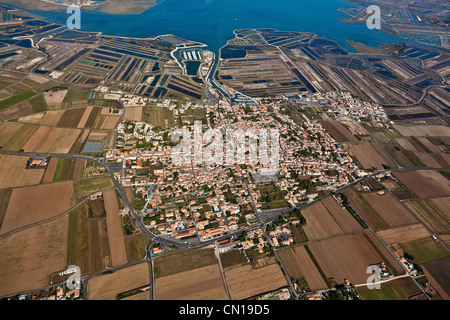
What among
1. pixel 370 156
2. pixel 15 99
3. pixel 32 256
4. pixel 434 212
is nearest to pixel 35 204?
pixel 32 256

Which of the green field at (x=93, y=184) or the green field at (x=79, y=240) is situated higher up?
the green field at (x=93, y=184)

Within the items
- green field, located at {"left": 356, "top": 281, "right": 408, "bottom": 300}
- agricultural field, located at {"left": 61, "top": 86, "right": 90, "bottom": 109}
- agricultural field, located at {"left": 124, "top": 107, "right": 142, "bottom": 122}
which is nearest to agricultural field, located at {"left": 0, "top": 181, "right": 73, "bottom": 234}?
agricultural field, located at {"left": 124, "top": 107, "right": 142, "bottom": 122}

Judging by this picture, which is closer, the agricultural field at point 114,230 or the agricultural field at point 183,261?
the agricultural field at point 183,261

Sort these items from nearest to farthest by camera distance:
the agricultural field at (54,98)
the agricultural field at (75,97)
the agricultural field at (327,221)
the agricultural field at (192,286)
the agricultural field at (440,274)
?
the agricultural field at (192,286)
the agricultural field at (440,274)
the agricultural field at (327,221)
the agricultural field at (54,98)
the agricultural field at (75,97)

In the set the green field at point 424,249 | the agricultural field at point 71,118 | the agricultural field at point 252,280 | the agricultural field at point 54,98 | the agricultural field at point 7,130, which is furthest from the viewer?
the agricultural field at point 54,98

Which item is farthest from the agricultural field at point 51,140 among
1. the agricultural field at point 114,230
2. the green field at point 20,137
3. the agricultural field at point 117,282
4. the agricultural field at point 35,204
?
the agricultural field at point 117,282

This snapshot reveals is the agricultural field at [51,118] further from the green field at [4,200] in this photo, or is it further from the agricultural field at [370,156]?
the agricultural field at [370,156]

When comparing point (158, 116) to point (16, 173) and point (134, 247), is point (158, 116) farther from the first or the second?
point (134, 247)
